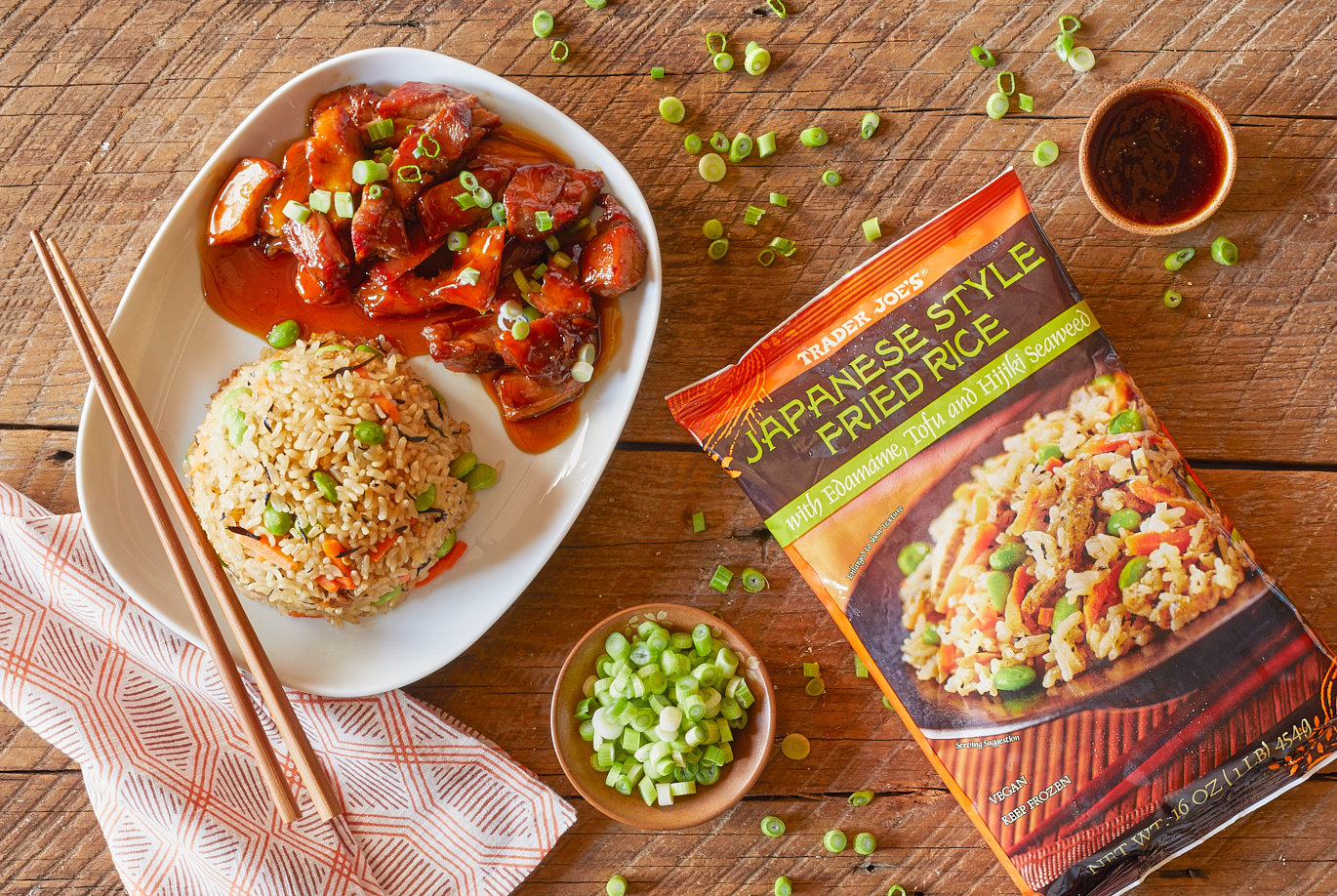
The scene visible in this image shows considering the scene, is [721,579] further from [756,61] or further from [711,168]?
[756,61]

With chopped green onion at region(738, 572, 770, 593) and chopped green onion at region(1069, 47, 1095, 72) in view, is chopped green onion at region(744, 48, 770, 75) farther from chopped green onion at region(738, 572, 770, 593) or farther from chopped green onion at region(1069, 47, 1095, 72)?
chopped green onion at region(1069, 47, 1095, 72)

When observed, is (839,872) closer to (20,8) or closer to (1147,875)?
(1147,875)

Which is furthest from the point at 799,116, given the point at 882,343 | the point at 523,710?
the point at 523,710

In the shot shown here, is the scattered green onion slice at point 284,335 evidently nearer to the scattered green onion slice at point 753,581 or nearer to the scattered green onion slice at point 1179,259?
the scattered green onion slice at point 753,581

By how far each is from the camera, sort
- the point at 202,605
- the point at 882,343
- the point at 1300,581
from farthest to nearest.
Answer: the point at 1300,581 < the point at 882,343 < the point at 202,605

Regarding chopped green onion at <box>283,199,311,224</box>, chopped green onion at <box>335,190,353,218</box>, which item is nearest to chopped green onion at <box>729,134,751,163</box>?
chopped green onion at <box>335,190,353,218</box>

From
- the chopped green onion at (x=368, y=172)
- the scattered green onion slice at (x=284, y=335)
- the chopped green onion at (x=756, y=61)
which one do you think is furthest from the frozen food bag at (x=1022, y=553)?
the scattered green onion slice at (x=284, y=335)
